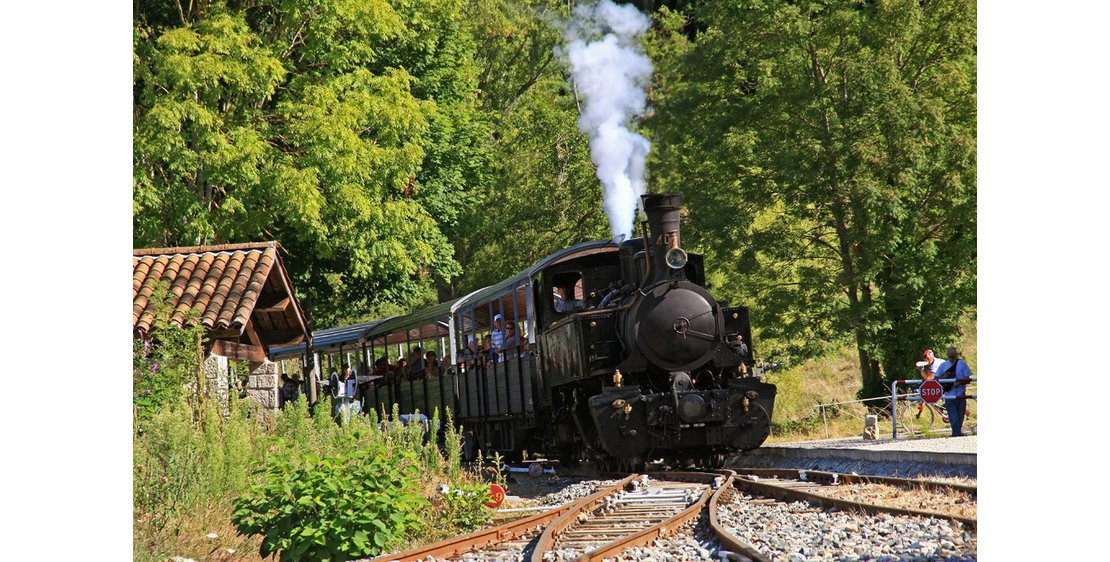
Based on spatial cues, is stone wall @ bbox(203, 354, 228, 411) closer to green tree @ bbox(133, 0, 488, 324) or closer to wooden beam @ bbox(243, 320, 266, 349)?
wooden beam @ bbox(243, 320, 266, 349)

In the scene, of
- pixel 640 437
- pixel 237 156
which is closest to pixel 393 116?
pixel 237 156

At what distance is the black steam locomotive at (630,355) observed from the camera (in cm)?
1466

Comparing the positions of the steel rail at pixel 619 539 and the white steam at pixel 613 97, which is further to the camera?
the white steam at pixel 613 97

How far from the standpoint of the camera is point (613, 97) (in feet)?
64.0

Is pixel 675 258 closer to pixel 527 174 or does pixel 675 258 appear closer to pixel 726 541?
pixel 726 541

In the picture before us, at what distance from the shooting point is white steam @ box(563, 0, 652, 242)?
18.3 m

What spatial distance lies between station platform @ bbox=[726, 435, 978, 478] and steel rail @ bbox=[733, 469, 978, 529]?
578 millimetres

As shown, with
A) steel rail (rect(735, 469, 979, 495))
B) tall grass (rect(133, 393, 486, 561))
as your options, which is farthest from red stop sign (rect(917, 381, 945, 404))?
tall grass (rect(133, 393, 486, 561))

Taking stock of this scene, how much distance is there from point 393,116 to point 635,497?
1304 centimetres

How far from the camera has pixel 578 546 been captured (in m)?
9.61

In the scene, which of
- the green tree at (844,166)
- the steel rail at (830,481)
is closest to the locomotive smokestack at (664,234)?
the steel rail at (830,481)

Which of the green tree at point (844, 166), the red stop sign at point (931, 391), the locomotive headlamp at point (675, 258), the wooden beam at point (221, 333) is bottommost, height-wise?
the red stop sign at point (931, 391)

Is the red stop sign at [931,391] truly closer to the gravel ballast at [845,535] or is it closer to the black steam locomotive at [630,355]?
the black steam locomotive at [630,355]

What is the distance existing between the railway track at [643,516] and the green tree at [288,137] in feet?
34.3
